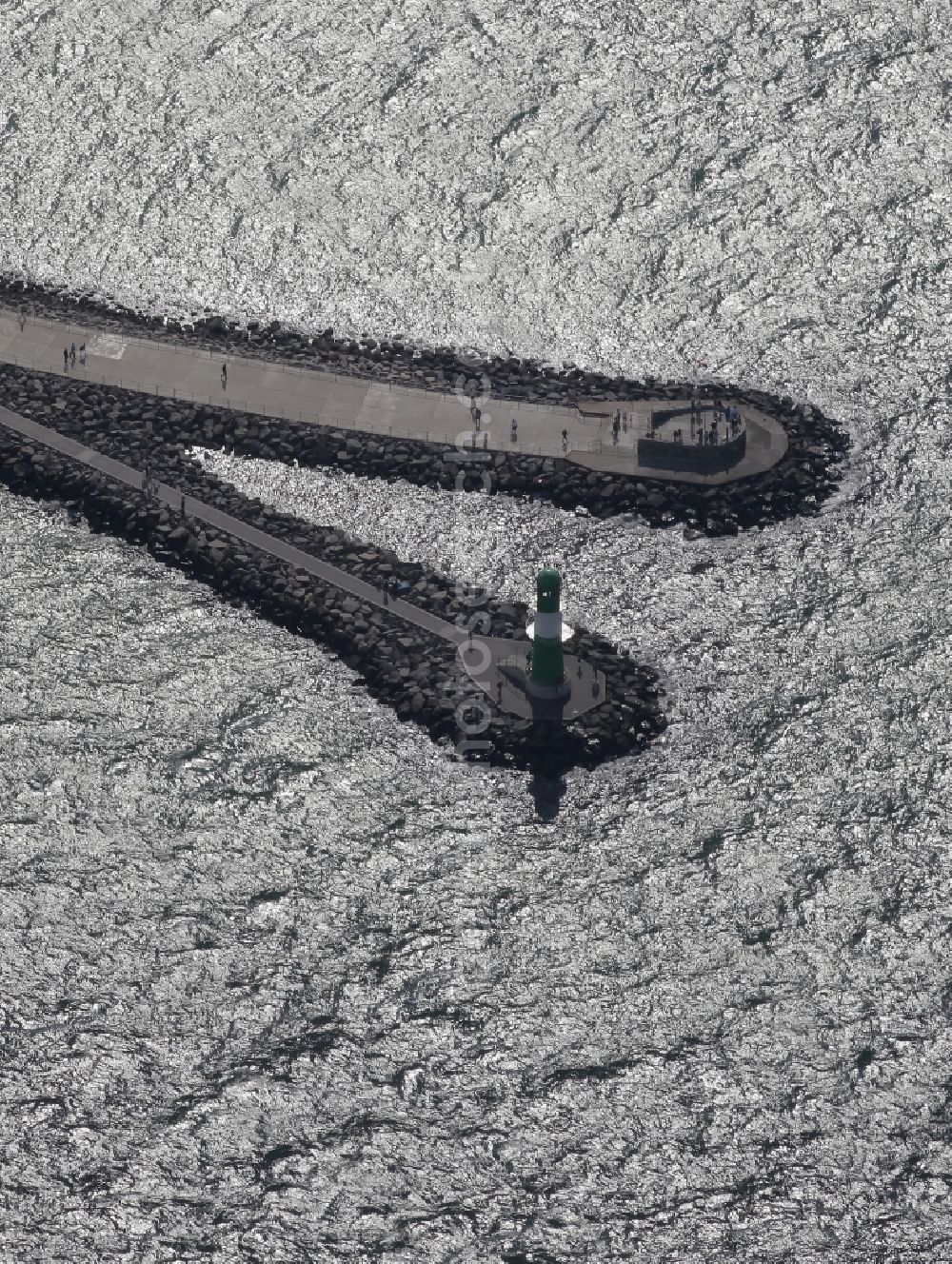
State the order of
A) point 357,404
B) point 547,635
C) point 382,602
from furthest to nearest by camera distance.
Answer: point 357,404, point 382,602, point 547,635

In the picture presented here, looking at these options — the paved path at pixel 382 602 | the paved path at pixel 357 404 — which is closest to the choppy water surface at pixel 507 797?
the paved path at pixel 382 602

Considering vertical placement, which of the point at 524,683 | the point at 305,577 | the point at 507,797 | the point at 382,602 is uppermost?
the point at 305,577

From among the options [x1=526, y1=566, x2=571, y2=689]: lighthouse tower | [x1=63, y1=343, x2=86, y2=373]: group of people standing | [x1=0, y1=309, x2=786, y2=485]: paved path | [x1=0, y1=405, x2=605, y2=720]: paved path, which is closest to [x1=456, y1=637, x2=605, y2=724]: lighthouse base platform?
[x1=0, y1=405, x2=605, y2=720]: paved path

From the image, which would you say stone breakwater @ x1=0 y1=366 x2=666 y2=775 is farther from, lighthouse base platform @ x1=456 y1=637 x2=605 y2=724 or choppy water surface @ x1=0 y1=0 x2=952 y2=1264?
choppy water surface @ x1=0 y1=0 x2=952 y2=1264

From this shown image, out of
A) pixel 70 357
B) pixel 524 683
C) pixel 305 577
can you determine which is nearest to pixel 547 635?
pixel 524 683

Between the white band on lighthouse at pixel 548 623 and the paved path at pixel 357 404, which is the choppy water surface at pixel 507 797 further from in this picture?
the white band on lighthouse at pixel 548 623

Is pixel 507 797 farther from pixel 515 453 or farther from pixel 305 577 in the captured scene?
pixel 515 453

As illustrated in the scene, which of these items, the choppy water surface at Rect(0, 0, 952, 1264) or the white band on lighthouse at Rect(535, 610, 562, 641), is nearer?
the choppy water surface at Rect(0, 0, 952, 1264)
